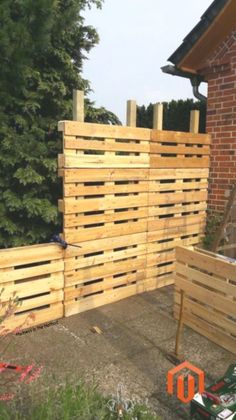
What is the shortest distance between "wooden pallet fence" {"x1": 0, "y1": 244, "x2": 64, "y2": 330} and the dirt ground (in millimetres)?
179

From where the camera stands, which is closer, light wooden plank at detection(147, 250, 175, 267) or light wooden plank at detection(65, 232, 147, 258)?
light wooden plank at detection(65, 232, 147, 258)

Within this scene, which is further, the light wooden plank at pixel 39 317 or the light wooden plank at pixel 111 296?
the light wooden plank at pixel 111 296

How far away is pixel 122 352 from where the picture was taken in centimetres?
372

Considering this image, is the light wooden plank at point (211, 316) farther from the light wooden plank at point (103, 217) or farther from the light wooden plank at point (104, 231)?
the light wooden plank at point (103, 217)

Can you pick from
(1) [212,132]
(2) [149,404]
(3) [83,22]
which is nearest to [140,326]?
(2) [149,404]

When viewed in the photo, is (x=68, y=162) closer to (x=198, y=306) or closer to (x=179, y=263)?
(x=179, y=263)

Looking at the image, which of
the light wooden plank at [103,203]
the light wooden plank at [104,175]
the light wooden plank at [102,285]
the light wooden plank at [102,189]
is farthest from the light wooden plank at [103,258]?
the light wooden plank at [104,175]

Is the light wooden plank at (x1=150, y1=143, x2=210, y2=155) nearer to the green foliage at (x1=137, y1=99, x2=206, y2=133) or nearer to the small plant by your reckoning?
the green foliage at (x1=137, y1=99, x2=206, y2=133)

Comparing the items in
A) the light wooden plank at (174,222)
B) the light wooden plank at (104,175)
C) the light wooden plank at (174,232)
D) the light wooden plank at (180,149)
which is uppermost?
the light wooden plank at (180,149)

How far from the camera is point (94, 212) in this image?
4.77 m

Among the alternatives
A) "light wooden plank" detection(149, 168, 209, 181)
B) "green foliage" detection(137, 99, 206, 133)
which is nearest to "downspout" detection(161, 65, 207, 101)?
"green foliage" detection(137, 99, 206, 133)

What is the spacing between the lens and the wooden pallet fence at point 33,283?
13.0 ft

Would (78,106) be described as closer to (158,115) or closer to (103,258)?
(158,115)

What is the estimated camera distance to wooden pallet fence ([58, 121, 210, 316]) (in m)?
4.36
